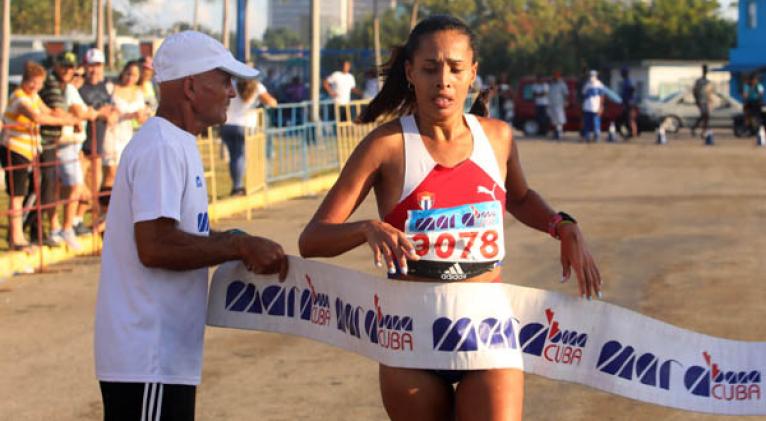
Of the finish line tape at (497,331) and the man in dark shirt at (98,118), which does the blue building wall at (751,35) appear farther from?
the finish line tape at (497,331)

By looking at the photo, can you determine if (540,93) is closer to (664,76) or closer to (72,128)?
(72,128)

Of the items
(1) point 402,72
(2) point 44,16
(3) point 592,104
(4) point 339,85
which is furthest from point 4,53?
(2) point 44,16

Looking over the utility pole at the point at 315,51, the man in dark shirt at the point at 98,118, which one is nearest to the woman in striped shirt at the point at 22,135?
the man in dark shirt at the point at 98,118

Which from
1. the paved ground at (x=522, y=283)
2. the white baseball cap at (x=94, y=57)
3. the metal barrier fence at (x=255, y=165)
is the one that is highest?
the white baseball cap at (x=94, y=57)

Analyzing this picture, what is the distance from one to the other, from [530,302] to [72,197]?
10.1 meters

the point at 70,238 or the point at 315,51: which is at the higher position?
the point at 315,51

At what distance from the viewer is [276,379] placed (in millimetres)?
8703

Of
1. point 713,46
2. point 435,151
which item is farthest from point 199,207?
point 713,46

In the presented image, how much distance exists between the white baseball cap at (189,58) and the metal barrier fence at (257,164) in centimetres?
692

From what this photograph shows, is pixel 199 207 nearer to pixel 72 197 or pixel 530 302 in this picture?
pixel 530 302

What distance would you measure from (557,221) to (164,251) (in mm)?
1306

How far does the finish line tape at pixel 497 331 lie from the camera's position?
174 inches

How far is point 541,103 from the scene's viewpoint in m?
41.6

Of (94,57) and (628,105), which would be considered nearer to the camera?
(94,57)
